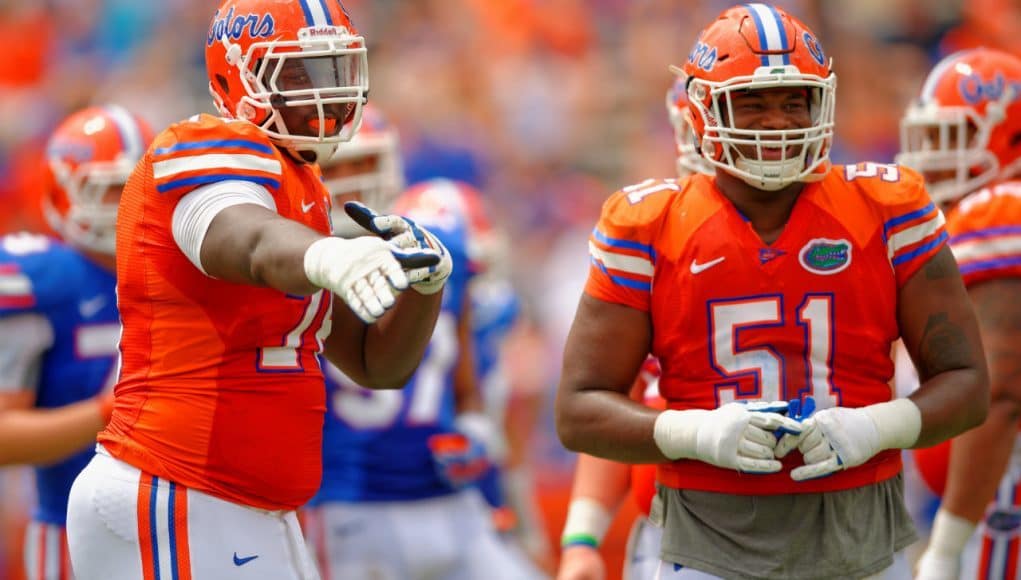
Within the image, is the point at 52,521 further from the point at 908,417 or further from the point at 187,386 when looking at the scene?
the point at 908,417

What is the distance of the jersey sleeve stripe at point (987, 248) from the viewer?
153 inches

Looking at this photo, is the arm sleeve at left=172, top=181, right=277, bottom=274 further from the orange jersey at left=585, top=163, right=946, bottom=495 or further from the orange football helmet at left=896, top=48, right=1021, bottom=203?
the orange football helmet at left=896, top=48, right=1021, bottom=203

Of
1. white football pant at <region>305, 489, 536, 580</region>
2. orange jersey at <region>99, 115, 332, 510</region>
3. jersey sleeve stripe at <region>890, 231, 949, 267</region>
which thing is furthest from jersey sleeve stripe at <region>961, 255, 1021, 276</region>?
white football pant at <region>305, 489, 536, 580</region>

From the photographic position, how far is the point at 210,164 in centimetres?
301

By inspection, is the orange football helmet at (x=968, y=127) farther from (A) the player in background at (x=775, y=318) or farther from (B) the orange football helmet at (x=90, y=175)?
(B) the orange football helmet at (x=90, y=175)

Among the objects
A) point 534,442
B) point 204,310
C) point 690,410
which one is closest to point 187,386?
point 204,310

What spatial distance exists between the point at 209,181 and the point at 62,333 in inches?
76.0

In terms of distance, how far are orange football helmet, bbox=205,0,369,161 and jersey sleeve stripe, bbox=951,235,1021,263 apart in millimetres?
1686

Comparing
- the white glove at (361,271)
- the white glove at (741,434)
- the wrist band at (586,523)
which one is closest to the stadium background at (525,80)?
the wrist band at (586,523)

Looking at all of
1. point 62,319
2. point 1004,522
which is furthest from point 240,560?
point 1004,522

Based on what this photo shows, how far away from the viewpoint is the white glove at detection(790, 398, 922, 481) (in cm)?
312

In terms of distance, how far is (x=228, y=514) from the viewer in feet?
10.5

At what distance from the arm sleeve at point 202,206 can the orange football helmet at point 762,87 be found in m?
1.02

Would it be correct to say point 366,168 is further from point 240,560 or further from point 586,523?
point 240,560
